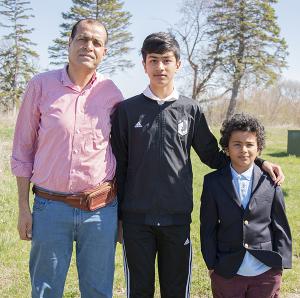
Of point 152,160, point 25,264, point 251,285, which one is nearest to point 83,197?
point 152,160

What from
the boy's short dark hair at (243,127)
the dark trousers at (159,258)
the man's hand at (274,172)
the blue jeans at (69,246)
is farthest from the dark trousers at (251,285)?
the boy's short dark hair at (243,127)

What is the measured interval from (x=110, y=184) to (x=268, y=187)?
1.06m

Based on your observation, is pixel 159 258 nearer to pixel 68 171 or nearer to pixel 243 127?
pixel 68 171

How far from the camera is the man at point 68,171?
2.62m

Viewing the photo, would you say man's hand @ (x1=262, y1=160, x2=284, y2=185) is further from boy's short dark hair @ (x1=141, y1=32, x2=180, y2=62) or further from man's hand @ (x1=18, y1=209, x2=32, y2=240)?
man's hand @ (x1=18, y1=209, x2=32, y2=240)

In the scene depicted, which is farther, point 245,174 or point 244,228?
point 245,174

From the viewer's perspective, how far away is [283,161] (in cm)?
1460

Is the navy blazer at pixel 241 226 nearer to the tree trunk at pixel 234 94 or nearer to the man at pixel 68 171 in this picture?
the man at pixel 68 171

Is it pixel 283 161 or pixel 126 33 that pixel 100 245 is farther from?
pixel 126 33

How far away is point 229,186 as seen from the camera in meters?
2.92

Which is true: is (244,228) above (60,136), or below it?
below

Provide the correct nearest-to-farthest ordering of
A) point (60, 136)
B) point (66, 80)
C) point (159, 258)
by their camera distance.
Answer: point (60, 136), point (66, 80), point (159, 258)

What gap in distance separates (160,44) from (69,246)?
56.6 inches

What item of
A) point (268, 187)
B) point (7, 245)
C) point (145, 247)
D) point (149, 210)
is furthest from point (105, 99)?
point (7, 245)
